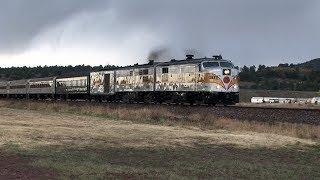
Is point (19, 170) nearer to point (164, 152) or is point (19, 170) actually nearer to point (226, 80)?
point (164, 152)

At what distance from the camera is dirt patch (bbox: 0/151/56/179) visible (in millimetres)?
11688

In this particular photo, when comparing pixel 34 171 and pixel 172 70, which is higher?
pixel 172 70

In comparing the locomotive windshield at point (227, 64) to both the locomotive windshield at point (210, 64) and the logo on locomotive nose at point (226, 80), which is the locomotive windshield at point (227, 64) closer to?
the locomotive windshield at point (210, 64)

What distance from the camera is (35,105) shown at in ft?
161

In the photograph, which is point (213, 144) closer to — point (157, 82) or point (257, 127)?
point (257, 127)

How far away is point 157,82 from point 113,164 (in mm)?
29346

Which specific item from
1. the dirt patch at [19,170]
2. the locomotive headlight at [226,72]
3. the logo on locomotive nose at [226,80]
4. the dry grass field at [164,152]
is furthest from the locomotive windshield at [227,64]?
the dirt patch at [19,170]

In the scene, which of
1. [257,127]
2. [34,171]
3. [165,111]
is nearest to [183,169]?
[34,171]

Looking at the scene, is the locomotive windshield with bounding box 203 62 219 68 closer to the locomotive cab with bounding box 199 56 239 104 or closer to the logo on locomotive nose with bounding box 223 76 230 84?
the locomotive cab with bounding box 199 56 239 104

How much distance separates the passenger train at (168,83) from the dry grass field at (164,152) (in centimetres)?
1146

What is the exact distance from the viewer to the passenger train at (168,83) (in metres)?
38.2

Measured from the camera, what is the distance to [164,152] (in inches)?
658

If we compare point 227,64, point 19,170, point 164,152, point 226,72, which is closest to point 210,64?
point 226,72

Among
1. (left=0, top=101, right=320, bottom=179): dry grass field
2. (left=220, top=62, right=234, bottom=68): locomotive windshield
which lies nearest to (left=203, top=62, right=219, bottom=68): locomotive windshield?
(left=220, top=62, right=234, bottom=68): locomotive windshield
